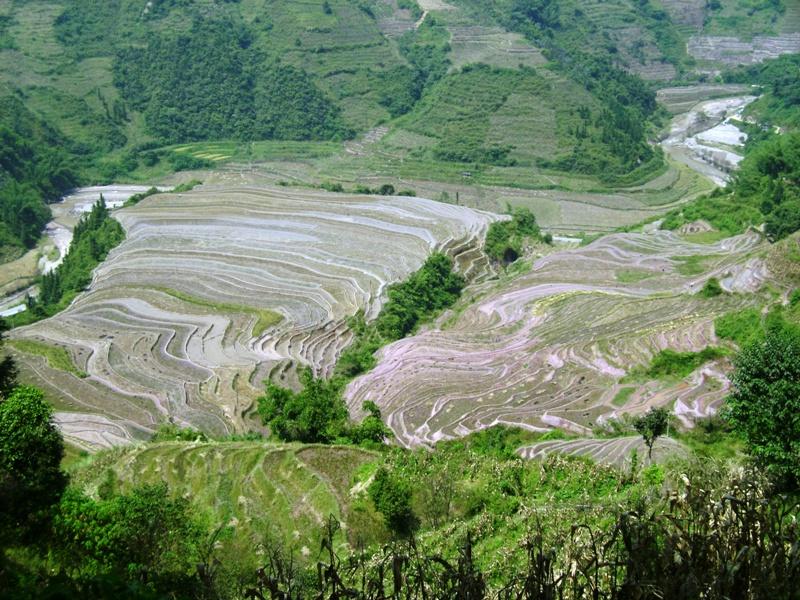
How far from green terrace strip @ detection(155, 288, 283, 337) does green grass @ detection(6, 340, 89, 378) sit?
5584 millimetres

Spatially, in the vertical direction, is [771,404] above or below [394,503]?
above

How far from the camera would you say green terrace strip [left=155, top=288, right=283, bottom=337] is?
29.4 metres

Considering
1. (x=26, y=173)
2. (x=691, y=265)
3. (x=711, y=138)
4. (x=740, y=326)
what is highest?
(x=26, y=173)

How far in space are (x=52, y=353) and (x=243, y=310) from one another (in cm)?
679

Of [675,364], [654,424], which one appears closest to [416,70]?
[675,364]

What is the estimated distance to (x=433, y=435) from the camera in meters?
20.1

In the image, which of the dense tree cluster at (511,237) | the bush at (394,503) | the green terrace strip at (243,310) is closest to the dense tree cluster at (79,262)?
the green terrace strip at (243,310)

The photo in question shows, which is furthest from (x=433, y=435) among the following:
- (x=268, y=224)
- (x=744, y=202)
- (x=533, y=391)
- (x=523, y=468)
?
(x=744, y=202)

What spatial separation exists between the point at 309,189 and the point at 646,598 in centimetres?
4119

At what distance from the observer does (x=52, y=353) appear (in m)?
27.1

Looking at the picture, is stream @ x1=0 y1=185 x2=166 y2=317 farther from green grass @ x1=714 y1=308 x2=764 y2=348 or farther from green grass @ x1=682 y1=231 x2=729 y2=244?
green grass @ x1=682 y1=231 x2=729 y2=244

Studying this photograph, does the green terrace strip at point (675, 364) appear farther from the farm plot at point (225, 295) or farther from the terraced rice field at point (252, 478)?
the farm plot at point (225, 295)

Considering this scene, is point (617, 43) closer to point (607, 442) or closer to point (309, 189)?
point (309, 189)

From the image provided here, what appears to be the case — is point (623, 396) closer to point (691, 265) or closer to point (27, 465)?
point (691, 265)
